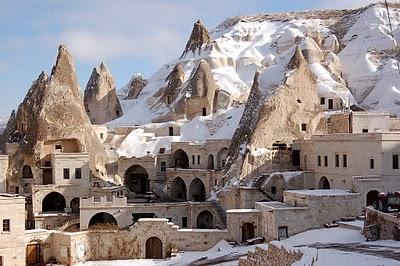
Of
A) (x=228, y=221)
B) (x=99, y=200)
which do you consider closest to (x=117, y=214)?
(x=99, y=200)

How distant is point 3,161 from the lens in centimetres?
5028

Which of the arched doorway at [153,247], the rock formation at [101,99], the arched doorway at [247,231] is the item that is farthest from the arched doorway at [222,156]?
the rock formation at [101,99]

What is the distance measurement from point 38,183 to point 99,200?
7545 millimetres

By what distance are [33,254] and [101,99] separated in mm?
42289

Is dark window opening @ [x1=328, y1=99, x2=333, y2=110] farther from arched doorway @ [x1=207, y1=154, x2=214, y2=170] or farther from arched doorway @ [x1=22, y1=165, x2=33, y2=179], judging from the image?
arched doorway @ [x1=22, y1=165, x2=33, y2=179]

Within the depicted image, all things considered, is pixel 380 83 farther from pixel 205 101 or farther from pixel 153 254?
pixel 153 254

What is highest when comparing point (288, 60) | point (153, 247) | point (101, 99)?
point (288, 60)

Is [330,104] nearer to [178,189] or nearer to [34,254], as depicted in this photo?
[178,189]

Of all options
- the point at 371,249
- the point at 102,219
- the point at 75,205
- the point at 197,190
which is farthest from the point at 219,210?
the point at 371,249

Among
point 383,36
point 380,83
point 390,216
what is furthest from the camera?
point 383,36

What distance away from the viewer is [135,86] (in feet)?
325

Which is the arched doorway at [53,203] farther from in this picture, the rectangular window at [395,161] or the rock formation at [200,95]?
the rectangular window at [395,161]

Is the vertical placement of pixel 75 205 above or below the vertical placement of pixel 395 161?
below

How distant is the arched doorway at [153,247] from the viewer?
40594 millimetres
